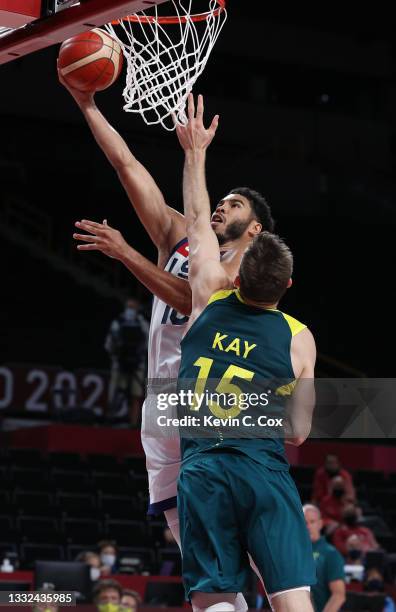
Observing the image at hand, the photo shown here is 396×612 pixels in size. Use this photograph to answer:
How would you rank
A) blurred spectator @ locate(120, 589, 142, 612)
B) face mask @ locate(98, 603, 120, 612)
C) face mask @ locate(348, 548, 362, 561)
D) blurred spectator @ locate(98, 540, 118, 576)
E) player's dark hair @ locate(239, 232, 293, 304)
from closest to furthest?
player's dark hair @ locate(239, 232, 293, 304) < face mask @ locate(98, 603, 120, 612) < blurred spectator @ locate(120, 589, 142, 612) < blurred spectator @ locate(98, 540, 118, 576) < face mask @ locate(348, 548, 362, 561)

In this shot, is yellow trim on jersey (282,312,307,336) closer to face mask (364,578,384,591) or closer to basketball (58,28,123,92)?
basketball (58,28,123,92)

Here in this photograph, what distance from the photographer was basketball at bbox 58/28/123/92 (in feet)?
15.3

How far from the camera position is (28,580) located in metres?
9.12

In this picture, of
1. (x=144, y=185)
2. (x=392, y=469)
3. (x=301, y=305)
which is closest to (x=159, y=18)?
(x=144, y=185)

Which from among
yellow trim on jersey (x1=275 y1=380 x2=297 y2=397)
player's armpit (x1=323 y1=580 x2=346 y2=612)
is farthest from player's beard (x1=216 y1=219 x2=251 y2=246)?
player's armpit (x1=323 y1=580 x2=346 y2=612)

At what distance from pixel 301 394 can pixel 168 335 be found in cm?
104

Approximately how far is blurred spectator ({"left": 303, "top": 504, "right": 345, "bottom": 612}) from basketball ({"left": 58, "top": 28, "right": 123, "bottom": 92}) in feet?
Result: 15.4

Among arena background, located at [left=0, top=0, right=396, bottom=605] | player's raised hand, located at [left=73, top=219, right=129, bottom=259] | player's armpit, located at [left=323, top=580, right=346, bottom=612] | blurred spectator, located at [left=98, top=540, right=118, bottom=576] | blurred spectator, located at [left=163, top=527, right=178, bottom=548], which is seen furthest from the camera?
arena background, located at [left=0, top=0, right=396, bottom=605]

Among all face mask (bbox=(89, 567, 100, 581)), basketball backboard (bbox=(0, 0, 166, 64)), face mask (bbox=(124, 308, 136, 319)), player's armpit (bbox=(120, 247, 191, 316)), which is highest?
face mask (bbox=(124, 308, 136, 319))

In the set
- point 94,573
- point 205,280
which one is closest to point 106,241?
point 205,280

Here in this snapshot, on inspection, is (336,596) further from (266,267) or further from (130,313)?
(130,313)

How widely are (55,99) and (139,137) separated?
5.74ft

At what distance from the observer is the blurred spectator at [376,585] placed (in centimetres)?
902

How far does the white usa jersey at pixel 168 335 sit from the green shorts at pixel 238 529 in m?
1.01
